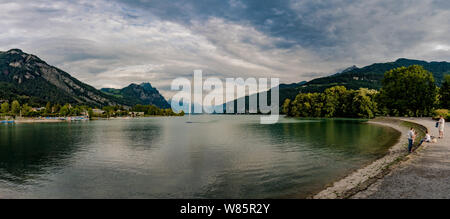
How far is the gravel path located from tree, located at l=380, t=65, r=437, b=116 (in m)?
83.8

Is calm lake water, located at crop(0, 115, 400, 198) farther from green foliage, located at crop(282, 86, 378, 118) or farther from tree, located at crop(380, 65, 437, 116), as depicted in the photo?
green foliage, located at crop(282, 86, 378, 118)

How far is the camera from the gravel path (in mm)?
11273

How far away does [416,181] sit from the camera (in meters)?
13.2

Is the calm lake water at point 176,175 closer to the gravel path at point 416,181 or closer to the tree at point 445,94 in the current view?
the gravel path at point 416,181

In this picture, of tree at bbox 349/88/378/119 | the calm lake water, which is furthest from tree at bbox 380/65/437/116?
the calm lake water

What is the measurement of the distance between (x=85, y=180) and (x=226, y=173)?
11.4 meters

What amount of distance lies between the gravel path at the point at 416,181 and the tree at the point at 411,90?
275 feet

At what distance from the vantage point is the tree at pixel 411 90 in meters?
85.1

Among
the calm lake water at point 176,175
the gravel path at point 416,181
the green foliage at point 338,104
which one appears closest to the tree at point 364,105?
the green foliage at point 338,104

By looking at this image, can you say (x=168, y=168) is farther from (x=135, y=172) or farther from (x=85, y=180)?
(x=85, y=180)

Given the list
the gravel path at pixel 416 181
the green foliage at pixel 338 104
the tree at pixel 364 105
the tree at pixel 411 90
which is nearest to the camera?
the gravel path at pixel 416 181

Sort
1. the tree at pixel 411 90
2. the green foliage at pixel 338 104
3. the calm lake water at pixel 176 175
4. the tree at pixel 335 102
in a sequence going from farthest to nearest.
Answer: the tree at pixel 335 102 < the green foliage at pixel 338 104 < the tree at pixel 411 90 < the calm lake water at pixel 176 175

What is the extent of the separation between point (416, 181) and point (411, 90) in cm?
9283
